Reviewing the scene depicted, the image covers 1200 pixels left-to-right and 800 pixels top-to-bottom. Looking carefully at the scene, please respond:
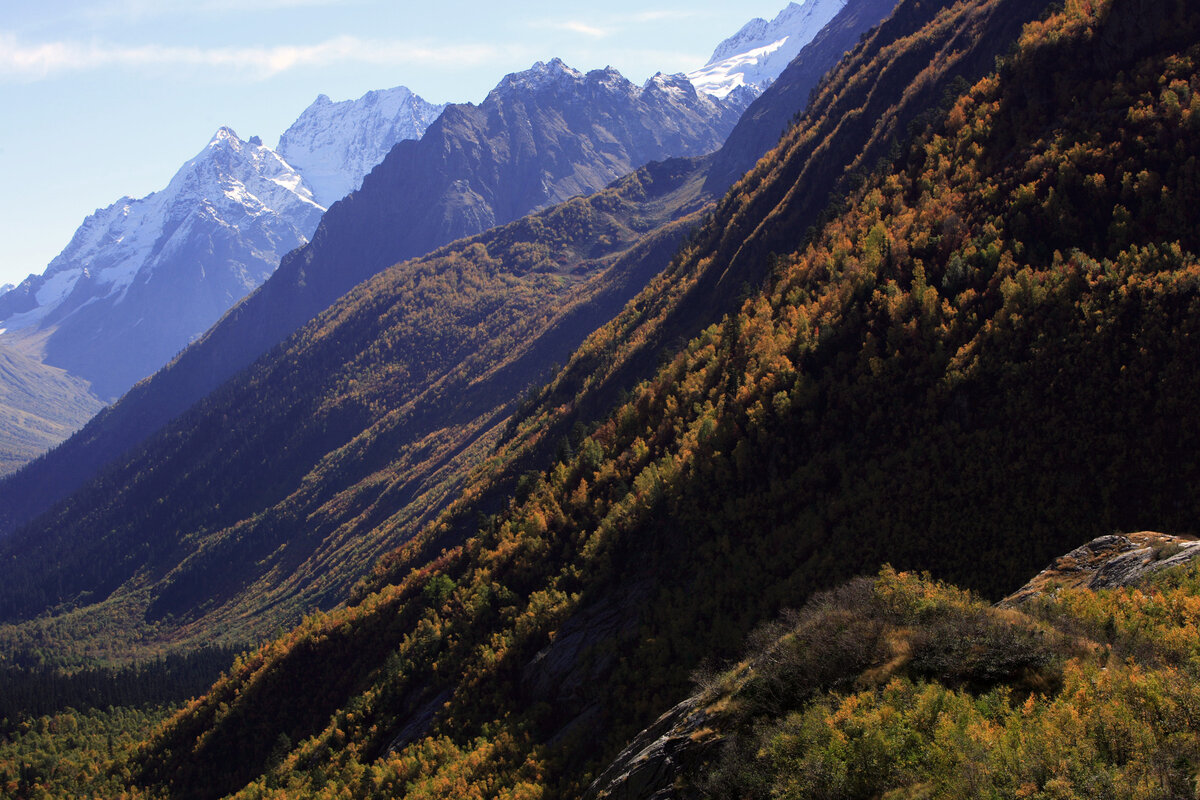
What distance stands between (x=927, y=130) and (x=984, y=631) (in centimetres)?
6948

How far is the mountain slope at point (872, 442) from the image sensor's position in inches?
1563

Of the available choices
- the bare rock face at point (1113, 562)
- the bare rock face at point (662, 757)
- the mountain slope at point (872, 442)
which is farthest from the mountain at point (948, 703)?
the mountain slope at point (872, 442)

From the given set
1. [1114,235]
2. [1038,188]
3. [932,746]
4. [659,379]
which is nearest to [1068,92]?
[1038,188]

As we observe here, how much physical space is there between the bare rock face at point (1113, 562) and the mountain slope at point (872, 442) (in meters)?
7.53

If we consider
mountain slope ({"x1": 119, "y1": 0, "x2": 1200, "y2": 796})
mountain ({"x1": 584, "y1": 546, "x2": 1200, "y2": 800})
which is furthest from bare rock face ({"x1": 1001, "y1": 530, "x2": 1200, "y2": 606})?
mountain slope ({"x1": 119, "y1": 0, "x2": 1200, "y2": 796})

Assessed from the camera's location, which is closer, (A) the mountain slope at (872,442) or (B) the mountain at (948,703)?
(B) the mountain at (948,703)

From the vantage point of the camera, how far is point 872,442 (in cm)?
4819

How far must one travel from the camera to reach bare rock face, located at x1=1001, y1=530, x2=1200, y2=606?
84.1 feet

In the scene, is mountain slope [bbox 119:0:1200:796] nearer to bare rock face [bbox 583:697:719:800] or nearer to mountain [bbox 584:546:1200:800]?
mountain [bbox 584:546:1200:800]

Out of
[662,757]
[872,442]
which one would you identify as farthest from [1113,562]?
[872,442]

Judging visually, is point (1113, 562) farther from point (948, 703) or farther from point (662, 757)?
point (662, 757)

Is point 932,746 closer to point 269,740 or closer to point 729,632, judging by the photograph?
point 729,632

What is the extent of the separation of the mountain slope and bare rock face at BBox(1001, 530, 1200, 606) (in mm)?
7535

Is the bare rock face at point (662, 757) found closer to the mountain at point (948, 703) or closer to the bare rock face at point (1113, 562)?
the mountain at point (948, 703)
